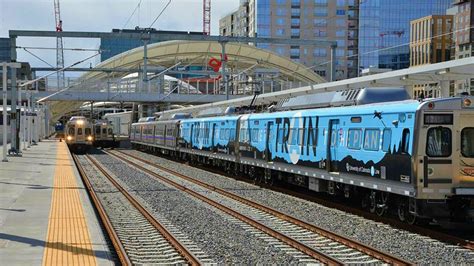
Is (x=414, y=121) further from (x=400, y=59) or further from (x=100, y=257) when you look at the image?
(x=400, y=59)

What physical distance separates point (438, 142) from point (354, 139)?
117 inches

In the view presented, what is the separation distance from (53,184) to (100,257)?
41.0 ft

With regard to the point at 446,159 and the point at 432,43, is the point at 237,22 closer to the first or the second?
the point at 432,43

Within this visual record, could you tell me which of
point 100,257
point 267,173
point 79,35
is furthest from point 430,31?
point 100,257

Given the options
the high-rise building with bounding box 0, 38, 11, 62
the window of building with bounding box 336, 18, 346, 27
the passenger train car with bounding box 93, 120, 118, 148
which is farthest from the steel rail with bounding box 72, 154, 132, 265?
the window of building with bounding box 336, 18, 346, 27

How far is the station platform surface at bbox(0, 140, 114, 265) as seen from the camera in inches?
354

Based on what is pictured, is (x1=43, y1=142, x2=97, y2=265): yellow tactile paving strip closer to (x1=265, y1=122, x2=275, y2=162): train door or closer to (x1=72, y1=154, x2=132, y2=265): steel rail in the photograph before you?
(x1=72, y1=154, x2=132, y2=265): steel rail

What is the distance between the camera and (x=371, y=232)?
12625 mm

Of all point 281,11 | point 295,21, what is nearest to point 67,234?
point 281,11

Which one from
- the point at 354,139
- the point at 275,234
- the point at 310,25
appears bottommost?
the point at 275,234

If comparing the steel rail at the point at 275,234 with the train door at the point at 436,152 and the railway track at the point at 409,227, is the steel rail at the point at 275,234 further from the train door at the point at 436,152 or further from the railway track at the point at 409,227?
the train door at the point at 436,152

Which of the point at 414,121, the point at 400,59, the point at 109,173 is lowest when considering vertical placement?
the point at 109,173

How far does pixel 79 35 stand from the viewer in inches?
1362

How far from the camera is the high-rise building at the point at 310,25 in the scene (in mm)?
125500
